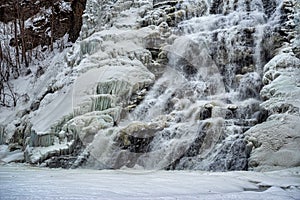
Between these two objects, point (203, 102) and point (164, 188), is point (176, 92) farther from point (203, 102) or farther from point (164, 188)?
point (164, 188)

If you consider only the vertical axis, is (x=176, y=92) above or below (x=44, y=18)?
below

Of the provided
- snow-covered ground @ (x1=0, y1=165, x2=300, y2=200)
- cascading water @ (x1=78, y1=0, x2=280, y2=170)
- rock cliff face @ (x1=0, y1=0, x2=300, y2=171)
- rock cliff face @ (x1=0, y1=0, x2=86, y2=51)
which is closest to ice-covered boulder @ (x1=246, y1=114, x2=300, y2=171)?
rock cliff face @ (x1=0, y1=0, x2=300, y2=171)

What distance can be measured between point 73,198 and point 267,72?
20.2 ft

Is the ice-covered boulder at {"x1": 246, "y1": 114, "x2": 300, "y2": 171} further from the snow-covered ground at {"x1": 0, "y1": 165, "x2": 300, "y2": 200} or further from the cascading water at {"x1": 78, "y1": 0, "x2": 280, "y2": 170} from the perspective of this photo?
the snow-covered ground at {"x1": 0, "y1": 165, "x2": 300, "y2": 200}

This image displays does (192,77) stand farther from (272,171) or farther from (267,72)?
(272,171)

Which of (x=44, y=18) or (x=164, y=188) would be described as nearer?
(x=164, y=188)

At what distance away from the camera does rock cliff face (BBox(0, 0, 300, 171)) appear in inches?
286

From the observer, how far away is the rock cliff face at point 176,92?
727cm

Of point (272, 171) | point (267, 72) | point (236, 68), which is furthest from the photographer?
point (236, 68)

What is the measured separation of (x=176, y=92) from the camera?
915cm

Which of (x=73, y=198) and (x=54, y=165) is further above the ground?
(x=73, y=198)

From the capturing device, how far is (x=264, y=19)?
388 inches

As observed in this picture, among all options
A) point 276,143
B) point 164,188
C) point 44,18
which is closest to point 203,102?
point 276,143

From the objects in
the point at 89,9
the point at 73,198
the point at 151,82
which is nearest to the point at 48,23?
the point at 89,9
